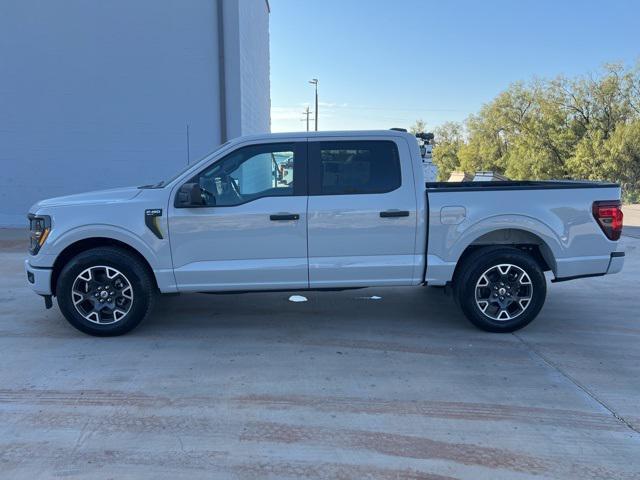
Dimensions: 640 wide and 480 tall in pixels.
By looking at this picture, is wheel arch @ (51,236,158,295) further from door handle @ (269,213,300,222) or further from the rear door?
the rear door

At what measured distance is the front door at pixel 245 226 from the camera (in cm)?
484

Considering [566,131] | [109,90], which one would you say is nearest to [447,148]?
[566,131]

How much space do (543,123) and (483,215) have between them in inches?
1745

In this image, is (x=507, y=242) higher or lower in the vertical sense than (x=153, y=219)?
lower

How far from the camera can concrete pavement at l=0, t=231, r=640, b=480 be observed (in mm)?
2961

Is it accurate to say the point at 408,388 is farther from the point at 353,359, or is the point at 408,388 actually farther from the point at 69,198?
the point at 69,198

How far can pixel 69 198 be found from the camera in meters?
5.05

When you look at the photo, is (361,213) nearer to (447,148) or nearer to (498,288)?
(498,288)

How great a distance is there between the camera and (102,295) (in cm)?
495

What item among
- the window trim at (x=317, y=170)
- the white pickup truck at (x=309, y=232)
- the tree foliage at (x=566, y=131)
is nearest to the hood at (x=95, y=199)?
the white pickup truck at (x=309, y=232)

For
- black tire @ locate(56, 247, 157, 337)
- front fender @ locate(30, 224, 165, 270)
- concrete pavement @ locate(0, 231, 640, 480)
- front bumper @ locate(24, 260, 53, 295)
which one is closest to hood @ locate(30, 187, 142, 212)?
front fender @ locate(30, 224, 165, 270)

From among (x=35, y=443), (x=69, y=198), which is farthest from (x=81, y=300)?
(x=35, y=443)

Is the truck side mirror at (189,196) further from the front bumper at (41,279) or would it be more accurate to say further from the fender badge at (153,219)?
the front bumper at (41,279)

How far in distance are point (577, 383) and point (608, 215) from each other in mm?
1899
